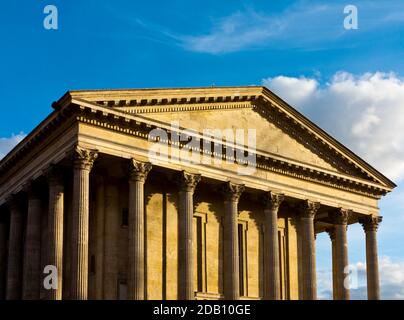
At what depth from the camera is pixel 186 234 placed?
38.7 m

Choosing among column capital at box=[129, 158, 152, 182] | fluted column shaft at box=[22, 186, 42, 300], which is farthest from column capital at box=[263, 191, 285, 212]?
fluted column shaft at box=[22, 186, 42, 300]

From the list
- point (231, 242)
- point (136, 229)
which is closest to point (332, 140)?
point (231, 242)

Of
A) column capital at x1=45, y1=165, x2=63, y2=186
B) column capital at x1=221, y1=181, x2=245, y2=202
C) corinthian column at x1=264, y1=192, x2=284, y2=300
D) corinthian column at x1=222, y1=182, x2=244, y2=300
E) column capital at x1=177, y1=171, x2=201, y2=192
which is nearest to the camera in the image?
column capital at x1=45, y1=165, x2=63, y2=186

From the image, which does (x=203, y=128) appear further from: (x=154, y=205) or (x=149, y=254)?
(x=149, y=254)

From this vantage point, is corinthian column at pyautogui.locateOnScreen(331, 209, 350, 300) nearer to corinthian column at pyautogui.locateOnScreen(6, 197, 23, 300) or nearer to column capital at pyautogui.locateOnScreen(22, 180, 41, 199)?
column capital at pyautogui.locateOnScreen(22, 180, 41, 199)

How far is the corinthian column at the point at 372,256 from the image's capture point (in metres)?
48.2

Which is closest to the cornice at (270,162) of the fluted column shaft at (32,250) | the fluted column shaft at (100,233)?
the fluted column shaft at (100,233)

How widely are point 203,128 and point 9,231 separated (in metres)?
13.5

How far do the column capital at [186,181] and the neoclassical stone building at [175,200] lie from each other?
0.20 feet

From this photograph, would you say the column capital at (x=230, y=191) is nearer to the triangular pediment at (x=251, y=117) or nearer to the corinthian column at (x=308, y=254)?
the triangular pediment at (x=251, y=117)

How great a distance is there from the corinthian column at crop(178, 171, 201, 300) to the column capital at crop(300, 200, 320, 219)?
8.91 m

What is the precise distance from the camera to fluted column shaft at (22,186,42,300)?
132 ft
